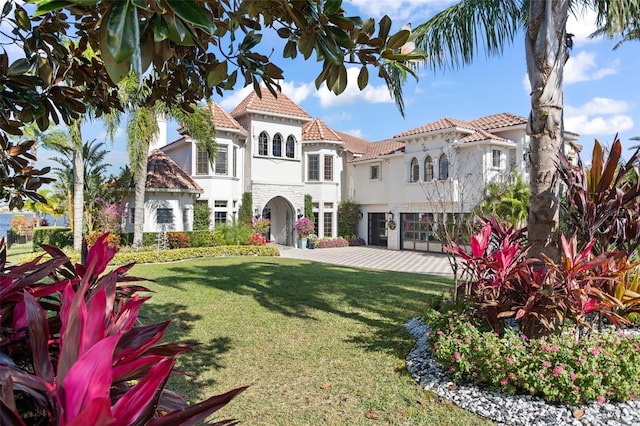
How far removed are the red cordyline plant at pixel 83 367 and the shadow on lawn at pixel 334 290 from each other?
18.2 feet

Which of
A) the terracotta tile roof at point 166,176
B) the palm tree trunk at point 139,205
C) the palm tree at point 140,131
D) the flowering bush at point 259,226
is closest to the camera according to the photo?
the palm tree at point 140,131

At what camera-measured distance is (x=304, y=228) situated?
27000 millimetres

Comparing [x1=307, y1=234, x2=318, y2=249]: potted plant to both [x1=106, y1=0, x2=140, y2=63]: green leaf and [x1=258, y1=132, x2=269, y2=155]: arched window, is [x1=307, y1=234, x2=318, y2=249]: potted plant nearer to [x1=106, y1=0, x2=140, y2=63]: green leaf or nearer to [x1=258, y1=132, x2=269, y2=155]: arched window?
[x1=258, y1=132, x2=269, y2=155]: arched window

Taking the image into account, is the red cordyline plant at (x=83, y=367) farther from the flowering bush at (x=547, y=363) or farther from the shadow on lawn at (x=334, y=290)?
the shadow on lawn at (x=334, y=290)

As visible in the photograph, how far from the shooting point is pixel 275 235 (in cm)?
3020

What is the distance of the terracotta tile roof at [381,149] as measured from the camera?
29656mm

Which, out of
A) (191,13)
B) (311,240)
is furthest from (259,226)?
(191,13)

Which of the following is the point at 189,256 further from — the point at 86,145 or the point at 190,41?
the point at 190,41

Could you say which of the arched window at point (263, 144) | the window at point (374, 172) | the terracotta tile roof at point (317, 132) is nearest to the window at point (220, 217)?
the arched window at point (263, 144)

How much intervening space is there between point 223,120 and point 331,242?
1099 centimetres

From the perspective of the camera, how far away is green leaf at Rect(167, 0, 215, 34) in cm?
114

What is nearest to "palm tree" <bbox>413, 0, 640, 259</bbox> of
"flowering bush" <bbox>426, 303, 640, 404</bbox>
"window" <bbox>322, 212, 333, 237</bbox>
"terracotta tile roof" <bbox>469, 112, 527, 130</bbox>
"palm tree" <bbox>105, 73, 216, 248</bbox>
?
"flowering bush" <bbox>426, 303, 640, 404</bbox>

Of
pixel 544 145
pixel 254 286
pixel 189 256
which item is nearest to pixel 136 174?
pixel 189 256

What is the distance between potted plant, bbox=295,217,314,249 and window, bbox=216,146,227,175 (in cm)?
591
